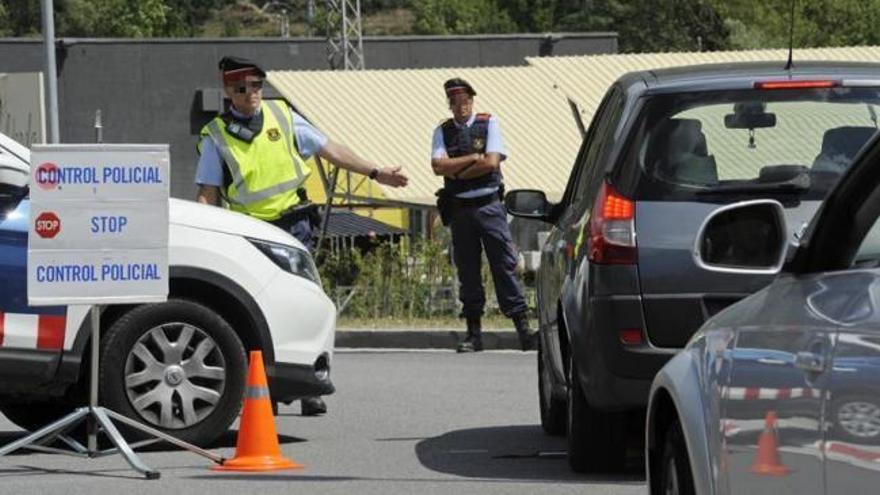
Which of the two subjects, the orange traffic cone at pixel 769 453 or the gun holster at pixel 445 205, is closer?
the orange traffic cone at pixel 769 453

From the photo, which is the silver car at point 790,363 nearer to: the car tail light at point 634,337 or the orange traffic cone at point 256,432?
the car tail light at point 634,337

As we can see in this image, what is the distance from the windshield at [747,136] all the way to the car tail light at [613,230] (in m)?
0.10

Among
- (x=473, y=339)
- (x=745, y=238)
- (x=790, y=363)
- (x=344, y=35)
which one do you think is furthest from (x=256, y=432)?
(x=344, y=35)

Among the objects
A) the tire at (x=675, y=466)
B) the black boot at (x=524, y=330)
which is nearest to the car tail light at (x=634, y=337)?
the tire at (x=675, y=466)

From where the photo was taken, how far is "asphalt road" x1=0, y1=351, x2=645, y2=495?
9.35 m

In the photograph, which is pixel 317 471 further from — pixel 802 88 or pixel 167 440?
pixel 802 88

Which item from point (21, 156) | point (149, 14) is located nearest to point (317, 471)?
point (21, 156)

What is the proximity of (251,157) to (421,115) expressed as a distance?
695 inches

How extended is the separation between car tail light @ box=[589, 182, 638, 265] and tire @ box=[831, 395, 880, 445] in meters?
4.10

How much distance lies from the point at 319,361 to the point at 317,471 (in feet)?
3.31

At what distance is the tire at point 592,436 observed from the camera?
362 inches

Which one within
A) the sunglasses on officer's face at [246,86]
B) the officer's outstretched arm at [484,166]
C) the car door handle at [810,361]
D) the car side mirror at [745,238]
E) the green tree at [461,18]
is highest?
the sunglasses on officer's face at [246,86]

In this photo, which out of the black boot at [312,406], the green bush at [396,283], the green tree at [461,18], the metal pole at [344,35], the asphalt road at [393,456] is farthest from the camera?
the green tree at [461,18]

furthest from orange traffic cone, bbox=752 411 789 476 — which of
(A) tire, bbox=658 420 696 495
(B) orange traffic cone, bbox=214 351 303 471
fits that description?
(B) orange traffic cone, bbox=214 351 303 471
